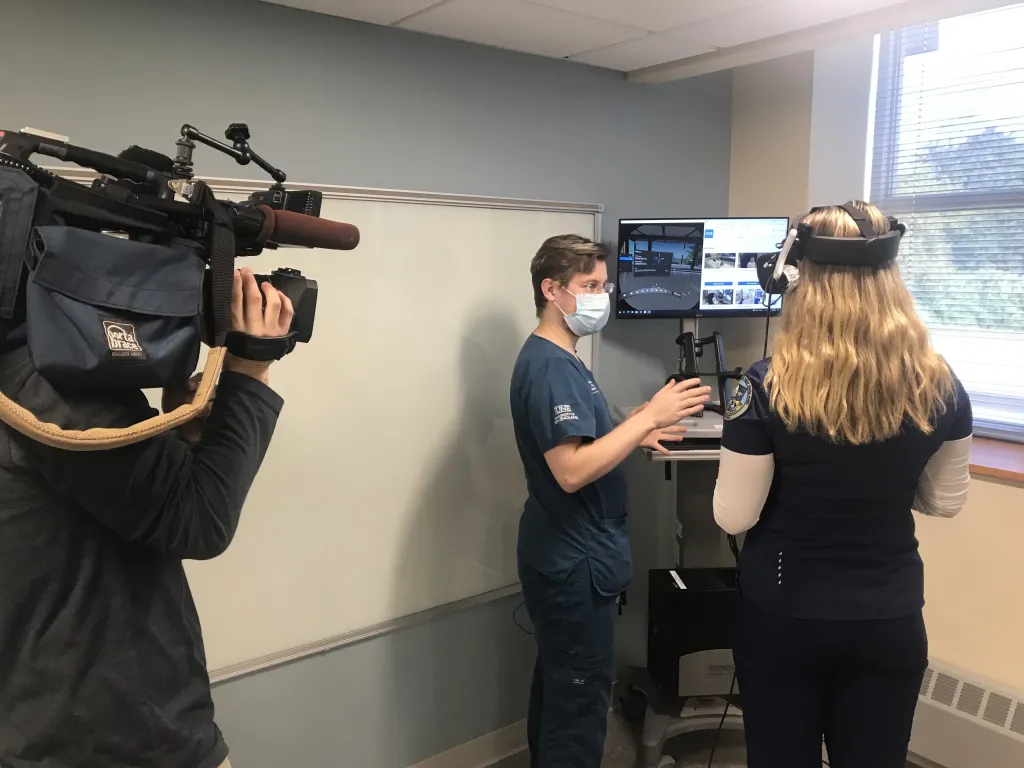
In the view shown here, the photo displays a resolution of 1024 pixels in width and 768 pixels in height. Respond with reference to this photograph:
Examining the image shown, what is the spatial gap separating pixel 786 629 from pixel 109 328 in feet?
4.16

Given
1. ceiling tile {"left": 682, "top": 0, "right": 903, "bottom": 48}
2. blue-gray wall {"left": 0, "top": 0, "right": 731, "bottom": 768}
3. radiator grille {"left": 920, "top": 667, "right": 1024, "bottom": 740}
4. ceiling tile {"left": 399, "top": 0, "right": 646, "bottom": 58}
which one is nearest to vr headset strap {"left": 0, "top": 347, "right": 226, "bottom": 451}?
blue-gray wall {"left": 0, "top": 0, "right": 731, "bottom": 768}

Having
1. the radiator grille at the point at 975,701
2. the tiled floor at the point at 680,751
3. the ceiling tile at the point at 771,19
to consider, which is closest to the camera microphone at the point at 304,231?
the ceiling tile at the point at 771,19

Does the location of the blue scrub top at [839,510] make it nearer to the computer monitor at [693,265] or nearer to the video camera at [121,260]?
the video camera at [121,260]

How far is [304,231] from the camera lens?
1025 millimetres

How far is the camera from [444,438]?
2.24 meters

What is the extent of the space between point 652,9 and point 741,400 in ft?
3.34

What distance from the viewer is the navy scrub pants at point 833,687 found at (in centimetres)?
140

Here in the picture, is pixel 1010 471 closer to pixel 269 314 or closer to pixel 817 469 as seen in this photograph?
pixel 817 469

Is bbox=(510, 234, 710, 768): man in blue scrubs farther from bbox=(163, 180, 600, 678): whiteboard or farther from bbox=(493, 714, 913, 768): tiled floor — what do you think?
bbox=(493, 714, 913, 768): tiled floor

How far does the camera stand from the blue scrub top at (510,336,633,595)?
180 centimetres

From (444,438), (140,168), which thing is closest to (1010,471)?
(444,438)

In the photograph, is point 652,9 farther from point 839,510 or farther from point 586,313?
point 839,510

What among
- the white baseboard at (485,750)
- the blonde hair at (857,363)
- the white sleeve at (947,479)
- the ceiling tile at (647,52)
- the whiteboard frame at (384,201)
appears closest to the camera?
the blonde hair at (857,363)

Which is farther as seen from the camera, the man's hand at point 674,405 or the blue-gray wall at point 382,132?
the man's hand at point 674,405
